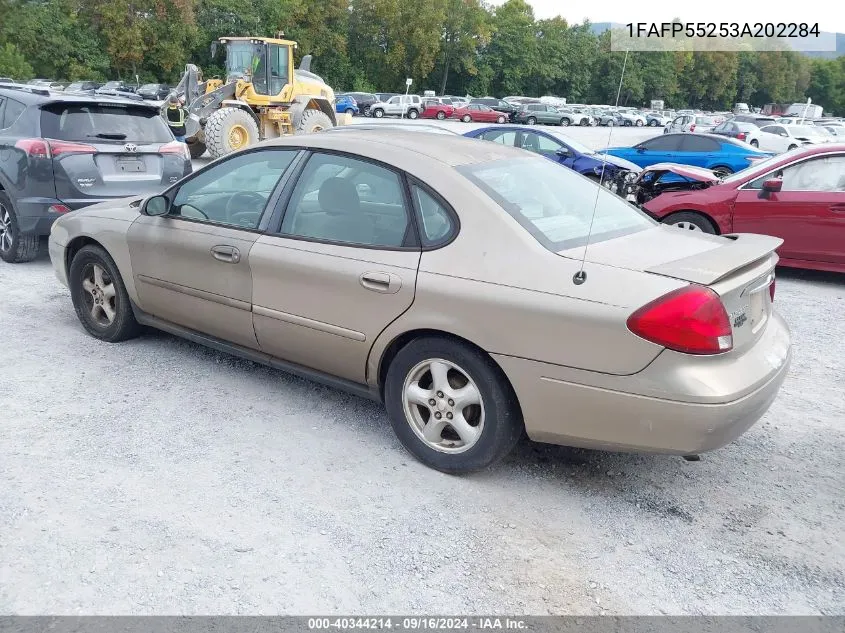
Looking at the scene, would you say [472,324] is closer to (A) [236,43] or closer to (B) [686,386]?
(B) [686,386]

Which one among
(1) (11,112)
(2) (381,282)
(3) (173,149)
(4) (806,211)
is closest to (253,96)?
(3) (173,149)

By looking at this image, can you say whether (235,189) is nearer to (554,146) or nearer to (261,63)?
(554,146)

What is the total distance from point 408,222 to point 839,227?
581 centimetres

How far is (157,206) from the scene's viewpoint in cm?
480

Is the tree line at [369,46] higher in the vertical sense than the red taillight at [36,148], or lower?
higher

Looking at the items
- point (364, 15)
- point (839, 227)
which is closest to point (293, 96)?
point (839, 227)

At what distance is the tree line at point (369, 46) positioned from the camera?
169ft

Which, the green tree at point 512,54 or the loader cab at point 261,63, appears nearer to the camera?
the loader cab at point 261,63

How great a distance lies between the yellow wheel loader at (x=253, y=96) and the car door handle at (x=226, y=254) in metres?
13.3

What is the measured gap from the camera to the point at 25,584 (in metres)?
2.78

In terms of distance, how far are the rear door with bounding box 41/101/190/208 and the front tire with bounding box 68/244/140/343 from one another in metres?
2.05

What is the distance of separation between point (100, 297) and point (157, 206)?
37.8 inches

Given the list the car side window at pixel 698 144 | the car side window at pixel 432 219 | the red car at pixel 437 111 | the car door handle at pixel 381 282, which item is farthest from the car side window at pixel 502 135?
the red car at pixel 437 111

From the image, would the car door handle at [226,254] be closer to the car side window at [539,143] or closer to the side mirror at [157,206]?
the side mirror at [157,206]
